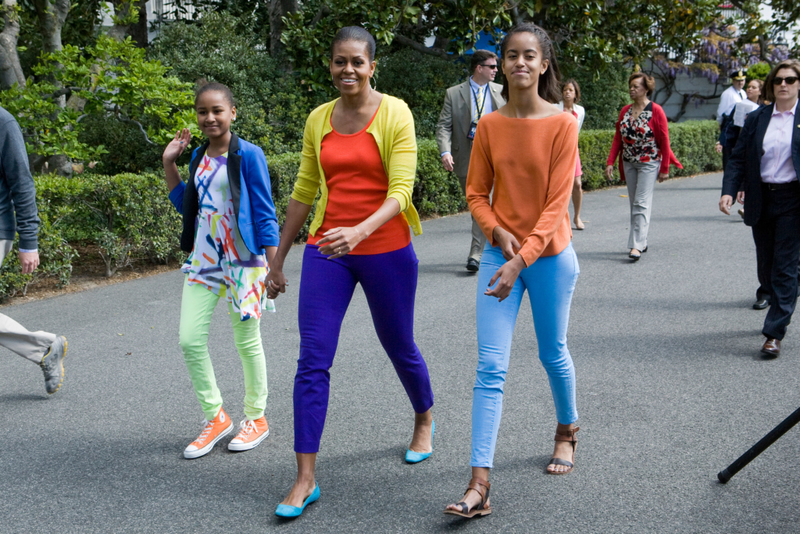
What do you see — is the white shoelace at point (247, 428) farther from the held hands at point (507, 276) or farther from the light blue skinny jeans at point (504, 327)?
the held hands at point (507, 276)

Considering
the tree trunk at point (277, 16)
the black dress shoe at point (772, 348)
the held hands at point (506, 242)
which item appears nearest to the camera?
the held hands at point (506, 242)

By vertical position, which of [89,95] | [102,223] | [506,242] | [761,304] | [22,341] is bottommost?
[761,304]

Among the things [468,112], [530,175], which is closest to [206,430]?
[530,175]

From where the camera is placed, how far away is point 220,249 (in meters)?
3.94

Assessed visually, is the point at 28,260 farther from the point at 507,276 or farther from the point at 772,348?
the point at 772,348

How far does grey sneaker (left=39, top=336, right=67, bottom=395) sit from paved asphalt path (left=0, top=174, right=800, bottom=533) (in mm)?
121

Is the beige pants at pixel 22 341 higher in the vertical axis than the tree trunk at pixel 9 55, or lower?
lower

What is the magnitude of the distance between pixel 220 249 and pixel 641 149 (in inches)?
236

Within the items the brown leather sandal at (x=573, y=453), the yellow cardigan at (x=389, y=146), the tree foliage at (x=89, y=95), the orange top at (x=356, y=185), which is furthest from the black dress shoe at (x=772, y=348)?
the tree foliage at (x=89, y=95)

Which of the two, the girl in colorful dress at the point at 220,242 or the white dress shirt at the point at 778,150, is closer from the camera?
the girl in colorful dress at the point at 220,242

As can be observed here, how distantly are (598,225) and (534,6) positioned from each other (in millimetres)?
4012

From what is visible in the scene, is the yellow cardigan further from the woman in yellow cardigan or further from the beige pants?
the beige pants

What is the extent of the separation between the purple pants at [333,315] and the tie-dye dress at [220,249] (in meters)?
0.60

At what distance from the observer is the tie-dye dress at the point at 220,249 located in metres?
3.89
